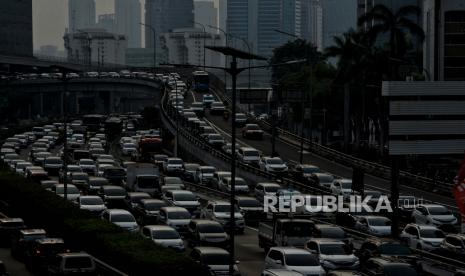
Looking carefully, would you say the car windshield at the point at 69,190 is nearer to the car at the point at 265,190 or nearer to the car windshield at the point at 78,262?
the car at the point at 265,190

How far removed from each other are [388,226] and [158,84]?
142980mm

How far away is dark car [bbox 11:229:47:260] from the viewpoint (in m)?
41.5

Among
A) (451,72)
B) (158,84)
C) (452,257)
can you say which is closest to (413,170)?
(451,72)

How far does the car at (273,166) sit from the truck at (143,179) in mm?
16644

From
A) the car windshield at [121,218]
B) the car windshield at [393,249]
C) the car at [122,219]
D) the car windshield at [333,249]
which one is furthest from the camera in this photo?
the car windshield at [121,218]

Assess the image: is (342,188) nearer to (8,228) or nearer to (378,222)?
(378,222)

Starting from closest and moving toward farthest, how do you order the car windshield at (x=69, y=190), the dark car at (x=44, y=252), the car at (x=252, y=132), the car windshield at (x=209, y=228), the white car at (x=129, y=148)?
the dark car at (x=44, y=252)
the car windshield at (x=209, y=228)
the car windshield at (x=69, y=190)
the white car at (x=129, y=148)
the car at (x=252, y=132)

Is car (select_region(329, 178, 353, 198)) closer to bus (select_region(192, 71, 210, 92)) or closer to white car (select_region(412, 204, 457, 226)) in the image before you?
white car (select_region(412, 204, 457, 226))

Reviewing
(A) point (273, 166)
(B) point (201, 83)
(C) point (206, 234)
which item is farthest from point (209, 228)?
(B) point (201, 83)

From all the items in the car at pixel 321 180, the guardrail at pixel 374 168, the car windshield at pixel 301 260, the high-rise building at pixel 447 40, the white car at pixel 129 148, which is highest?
the high-rise building at pixel 447 40

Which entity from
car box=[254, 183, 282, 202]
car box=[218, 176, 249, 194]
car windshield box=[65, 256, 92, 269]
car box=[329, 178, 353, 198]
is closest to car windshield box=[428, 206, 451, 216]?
car box=[329, 178, 353, 198]

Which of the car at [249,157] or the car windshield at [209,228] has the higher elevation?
the car windshield at [209,228]

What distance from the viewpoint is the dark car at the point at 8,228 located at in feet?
153

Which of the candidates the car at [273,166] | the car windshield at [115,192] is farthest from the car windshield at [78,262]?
the car at [273,166]
